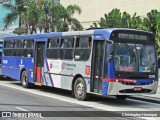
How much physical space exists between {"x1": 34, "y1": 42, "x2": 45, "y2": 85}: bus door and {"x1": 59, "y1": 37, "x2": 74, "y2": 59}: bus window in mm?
2196

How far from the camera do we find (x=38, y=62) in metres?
20.8

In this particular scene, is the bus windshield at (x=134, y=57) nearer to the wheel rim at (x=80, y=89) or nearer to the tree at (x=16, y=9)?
the wheel rim at (x=80, y=89)

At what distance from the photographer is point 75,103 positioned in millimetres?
15367

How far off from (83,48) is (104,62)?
1641mm

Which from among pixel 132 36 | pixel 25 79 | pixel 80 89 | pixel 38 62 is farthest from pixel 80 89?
pixel 25 79

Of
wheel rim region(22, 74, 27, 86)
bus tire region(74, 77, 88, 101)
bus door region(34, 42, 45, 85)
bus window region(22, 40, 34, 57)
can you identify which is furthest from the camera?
wheel rim region(22, 74, 27, 86)

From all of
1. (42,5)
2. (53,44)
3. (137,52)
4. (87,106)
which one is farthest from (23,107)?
(42,5)

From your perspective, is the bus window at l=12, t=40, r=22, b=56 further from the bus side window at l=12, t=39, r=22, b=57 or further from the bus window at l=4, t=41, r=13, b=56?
the bus window at l=4, t=41, r=13, b=56

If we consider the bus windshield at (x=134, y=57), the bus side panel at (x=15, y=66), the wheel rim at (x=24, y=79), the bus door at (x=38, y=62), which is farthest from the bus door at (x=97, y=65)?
the wheel rim at (x=24, y=79)

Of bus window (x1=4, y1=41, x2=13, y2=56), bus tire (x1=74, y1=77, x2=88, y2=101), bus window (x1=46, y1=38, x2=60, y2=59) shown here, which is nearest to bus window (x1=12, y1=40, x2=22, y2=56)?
bus window (x1=4, y1=41, x2=13, y2=56)

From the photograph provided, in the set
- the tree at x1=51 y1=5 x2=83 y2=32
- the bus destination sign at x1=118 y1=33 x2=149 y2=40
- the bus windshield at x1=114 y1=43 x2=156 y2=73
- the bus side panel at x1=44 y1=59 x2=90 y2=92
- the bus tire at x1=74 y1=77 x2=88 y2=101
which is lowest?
the bus tire at x1=74 y1=77 x2=88 y2=101

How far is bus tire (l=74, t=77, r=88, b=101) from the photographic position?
16172 millimetres

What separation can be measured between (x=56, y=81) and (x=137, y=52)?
4600mm

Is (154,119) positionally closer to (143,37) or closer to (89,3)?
(143,37)
